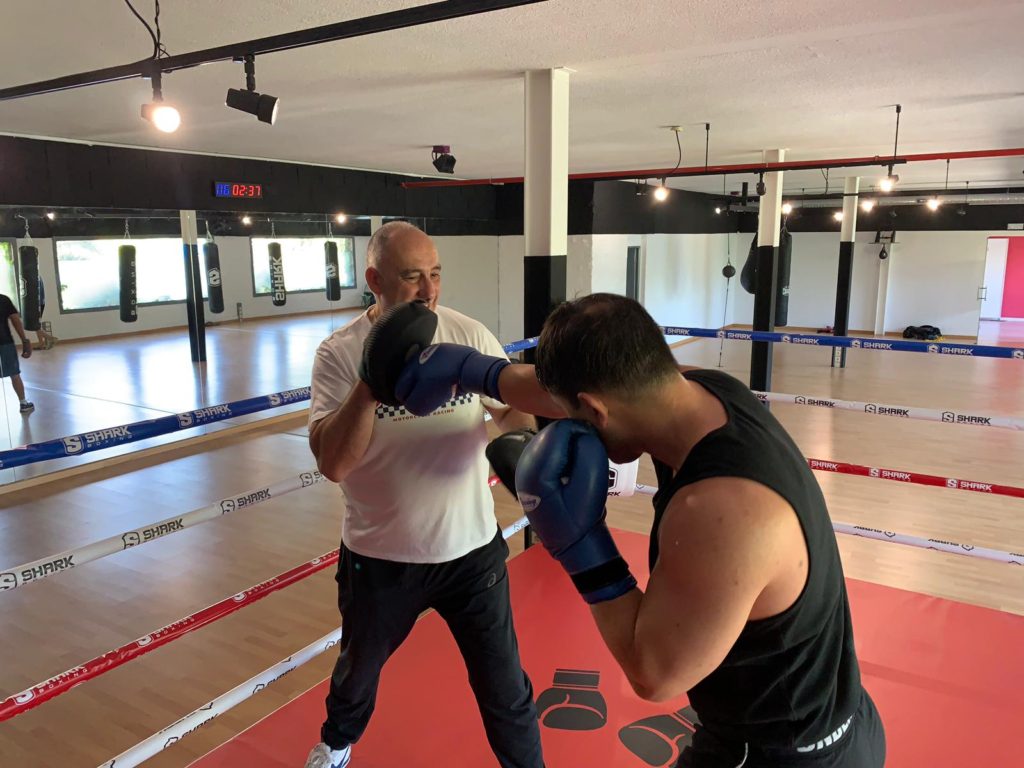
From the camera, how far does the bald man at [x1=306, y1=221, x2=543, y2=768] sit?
1490 millimetres

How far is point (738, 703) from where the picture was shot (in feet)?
3.13

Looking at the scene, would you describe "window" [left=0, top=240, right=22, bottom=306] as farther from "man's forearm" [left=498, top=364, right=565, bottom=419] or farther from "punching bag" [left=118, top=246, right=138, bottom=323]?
"man's forearm" [left=498, top=364, right=565, bottom=419]

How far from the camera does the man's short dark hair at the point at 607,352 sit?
0.88 meters

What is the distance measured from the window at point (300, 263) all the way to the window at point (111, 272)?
0.57 meters

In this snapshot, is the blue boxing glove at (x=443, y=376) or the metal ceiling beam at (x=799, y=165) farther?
the metal ceiling beam at (x=799, y=165)

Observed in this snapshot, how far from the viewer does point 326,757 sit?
5.55ft

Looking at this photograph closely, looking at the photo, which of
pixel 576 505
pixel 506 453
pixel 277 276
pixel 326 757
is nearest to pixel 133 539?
pixel 326 757

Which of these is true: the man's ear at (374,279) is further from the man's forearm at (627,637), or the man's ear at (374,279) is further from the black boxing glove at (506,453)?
the man's forearm at (627,637)

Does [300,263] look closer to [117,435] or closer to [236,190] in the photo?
[236,190]

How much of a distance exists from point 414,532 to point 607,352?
0.77 metres

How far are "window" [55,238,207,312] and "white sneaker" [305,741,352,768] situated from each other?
16.9 ft

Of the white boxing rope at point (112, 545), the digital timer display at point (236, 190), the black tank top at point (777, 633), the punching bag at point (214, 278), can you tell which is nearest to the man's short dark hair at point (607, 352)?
the black tank top at point (777, 633)

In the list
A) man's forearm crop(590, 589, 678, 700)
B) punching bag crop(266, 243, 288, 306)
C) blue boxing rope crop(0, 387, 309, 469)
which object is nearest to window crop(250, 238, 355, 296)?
punching bag crop(266, 243, 288, 306)

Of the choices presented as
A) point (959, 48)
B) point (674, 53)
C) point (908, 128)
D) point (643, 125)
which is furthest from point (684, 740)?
point (908, 128)
